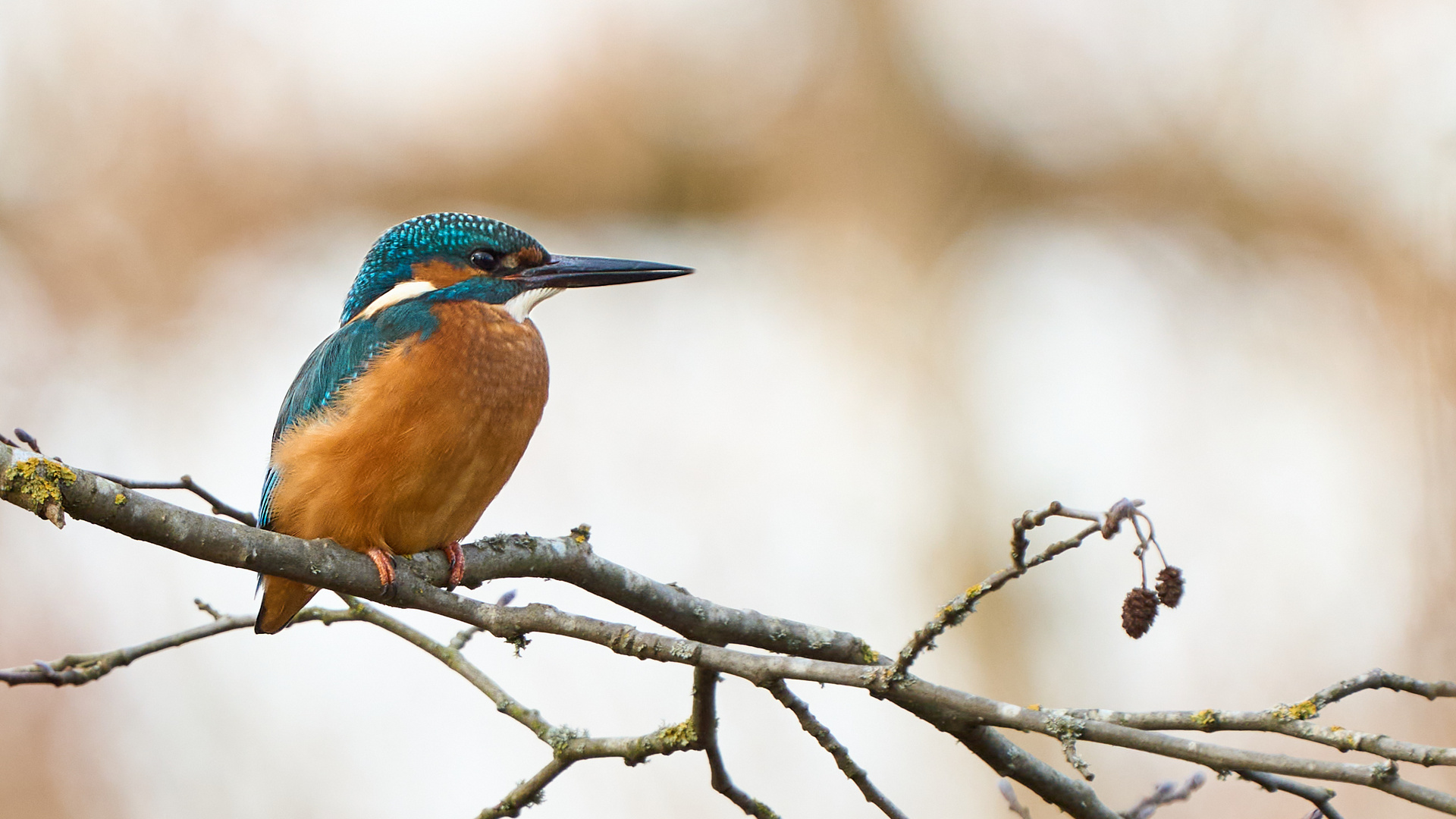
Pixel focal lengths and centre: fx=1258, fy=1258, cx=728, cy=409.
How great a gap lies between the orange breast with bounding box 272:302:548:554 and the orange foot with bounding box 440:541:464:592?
14 cm

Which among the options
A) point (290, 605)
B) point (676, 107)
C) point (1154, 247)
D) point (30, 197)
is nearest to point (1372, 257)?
point (1154, 247)

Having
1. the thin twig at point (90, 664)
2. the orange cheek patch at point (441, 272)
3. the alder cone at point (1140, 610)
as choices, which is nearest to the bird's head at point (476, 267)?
the orange cheek patch at point (441, 272)

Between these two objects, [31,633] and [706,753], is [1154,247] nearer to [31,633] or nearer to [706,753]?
[706,753]

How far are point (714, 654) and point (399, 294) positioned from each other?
6.14 ft

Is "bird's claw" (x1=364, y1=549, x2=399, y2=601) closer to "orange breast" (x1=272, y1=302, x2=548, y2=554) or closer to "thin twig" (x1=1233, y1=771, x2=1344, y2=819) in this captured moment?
"orange breast" (x1=272, y1=302, x2=548, y2=554)

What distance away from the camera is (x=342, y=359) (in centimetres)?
296

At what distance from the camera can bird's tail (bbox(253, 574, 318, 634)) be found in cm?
286

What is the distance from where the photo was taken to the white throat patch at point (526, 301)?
3.29 meters

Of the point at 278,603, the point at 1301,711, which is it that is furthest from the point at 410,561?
the point at 1301,711

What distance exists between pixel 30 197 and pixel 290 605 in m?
4.77

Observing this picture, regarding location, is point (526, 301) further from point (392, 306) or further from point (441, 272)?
point (392, 306)

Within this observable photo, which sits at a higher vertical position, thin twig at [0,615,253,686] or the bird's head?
the bird's head

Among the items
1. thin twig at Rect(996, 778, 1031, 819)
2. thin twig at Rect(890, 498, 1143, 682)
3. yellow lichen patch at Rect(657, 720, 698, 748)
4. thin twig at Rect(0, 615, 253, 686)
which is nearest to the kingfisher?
thin twig at Rect(0, 615, 253, 686)

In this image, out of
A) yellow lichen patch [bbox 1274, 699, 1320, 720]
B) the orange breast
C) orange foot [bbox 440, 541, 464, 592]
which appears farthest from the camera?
the orange breast
